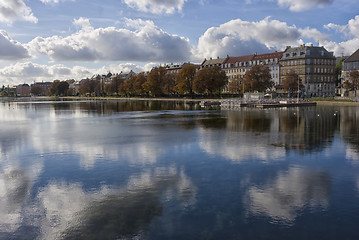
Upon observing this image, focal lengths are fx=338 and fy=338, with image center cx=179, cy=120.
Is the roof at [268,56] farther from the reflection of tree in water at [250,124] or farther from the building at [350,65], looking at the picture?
the reflection of tree in water at [250,124]

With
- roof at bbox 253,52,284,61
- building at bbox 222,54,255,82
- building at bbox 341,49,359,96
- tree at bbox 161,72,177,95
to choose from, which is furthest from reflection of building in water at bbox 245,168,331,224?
building at bbox 222,54,255,82

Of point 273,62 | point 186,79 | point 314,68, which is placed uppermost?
point 273,62

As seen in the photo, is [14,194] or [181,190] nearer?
[14,194]

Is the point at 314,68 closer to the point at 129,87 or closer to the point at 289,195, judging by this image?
the point at 129,87

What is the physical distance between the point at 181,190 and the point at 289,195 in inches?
167

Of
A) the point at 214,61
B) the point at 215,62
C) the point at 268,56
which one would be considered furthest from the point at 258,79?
the point at 214,61

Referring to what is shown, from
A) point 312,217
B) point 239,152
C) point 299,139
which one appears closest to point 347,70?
point 299,139

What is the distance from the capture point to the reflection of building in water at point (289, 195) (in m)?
11.6

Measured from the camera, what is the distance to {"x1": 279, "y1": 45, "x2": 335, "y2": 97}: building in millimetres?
128625

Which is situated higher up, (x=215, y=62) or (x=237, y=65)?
(x=215, y=62)

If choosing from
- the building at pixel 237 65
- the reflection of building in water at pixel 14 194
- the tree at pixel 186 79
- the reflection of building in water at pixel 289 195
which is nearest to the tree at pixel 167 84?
the tree at pixel 186 79

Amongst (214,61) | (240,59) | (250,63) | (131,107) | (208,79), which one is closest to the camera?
(131,107)

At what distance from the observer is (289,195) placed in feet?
43.1

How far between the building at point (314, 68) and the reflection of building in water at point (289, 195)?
117820 millimetres
